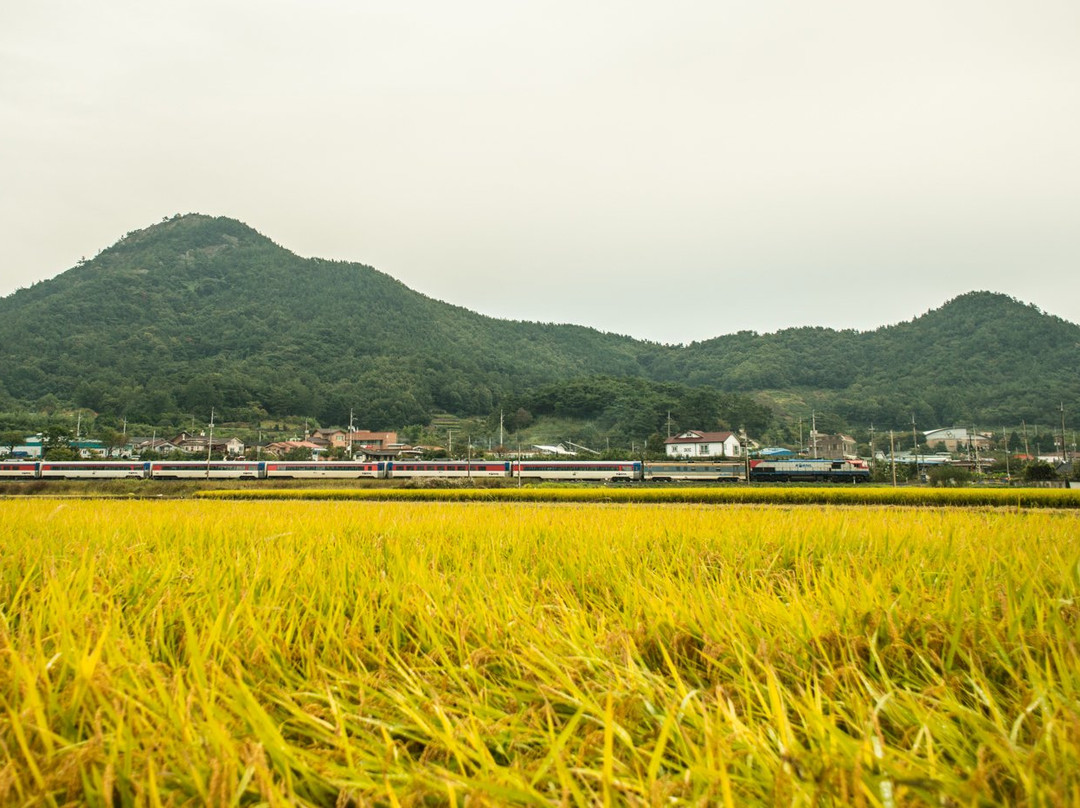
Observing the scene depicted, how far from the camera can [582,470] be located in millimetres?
46344

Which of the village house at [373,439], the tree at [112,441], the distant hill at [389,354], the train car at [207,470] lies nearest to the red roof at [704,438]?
the distant hill at [389,354]

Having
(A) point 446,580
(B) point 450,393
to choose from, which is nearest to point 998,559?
(A) point 446,580

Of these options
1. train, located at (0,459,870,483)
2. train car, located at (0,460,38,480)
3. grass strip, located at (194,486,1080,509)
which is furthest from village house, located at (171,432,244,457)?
grass strip, located at (194,486,1080,509)

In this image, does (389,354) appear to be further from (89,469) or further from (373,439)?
(89,469)

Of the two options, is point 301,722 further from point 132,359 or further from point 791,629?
point 132,359

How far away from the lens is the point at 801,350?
136m

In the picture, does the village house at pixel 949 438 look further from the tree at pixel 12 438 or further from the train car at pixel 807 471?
the tree at pixel 12 438

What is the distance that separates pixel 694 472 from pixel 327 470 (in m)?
26.4

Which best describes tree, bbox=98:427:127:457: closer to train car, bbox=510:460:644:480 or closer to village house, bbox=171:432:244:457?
village house, bbox=171:432:244:457

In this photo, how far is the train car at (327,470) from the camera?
4594 cm

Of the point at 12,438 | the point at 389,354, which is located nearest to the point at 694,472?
the point at 12,438

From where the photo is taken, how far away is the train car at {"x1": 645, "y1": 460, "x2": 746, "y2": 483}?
148ft

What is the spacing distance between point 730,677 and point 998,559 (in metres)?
2.28

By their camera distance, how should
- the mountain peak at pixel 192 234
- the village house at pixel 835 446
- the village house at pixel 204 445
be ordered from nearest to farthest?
the village house at pixel 204 445 → the village house at pixel 835 446 → the mountain peak at pixel 192 234
